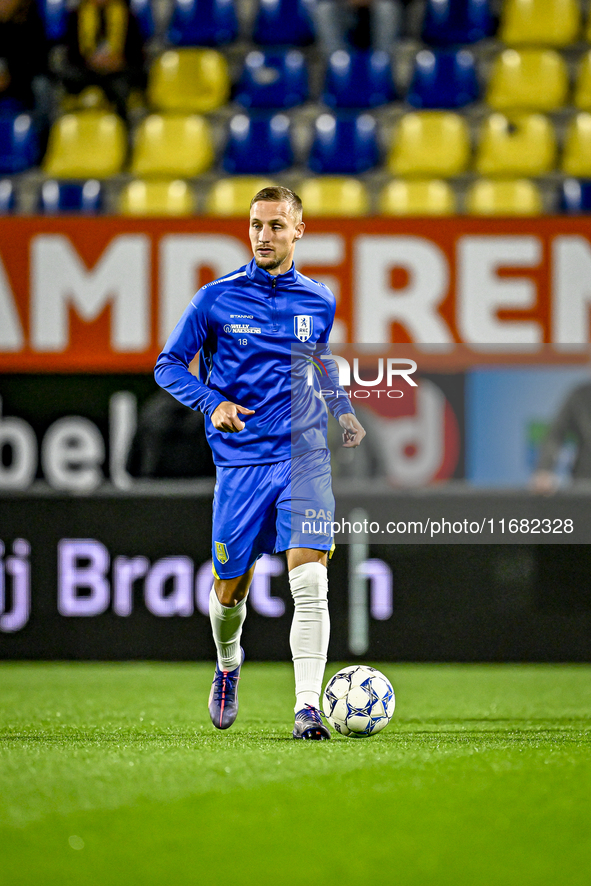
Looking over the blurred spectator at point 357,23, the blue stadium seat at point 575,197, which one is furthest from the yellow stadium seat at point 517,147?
the blurred spectator at point 357,23

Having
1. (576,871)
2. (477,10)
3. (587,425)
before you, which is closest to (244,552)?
(576,871)

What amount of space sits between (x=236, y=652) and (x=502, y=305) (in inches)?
159

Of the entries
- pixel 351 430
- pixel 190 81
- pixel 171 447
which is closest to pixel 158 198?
pixel 190 81

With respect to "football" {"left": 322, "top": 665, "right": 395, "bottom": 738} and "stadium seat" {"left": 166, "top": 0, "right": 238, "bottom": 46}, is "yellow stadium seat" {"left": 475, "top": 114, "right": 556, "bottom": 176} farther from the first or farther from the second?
"football" {"left": 322, "top": 665, "right": 395, "bottom": 738}

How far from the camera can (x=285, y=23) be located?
31.3 feet

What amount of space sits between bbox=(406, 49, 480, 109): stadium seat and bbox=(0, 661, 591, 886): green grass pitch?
5.66 metres

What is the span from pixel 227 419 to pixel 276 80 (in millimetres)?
6238

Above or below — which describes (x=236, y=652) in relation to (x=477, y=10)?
below

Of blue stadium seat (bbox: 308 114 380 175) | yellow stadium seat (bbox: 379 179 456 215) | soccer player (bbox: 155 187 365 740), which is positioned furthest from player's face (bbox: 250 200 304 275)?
blue stadium seat (bbox: 308 114 380 175)

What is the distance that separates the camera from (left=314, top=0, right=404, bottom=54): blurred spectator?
9.42 m

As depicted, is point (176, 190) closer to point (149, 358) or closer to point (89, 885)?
point (149, 358)

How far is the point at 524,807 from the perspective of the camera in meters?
2.76

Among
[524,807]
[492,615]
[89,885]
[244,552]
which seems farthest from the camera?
[492,615]

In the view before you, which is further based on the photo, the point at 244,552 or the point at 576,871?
the point at 244,552
